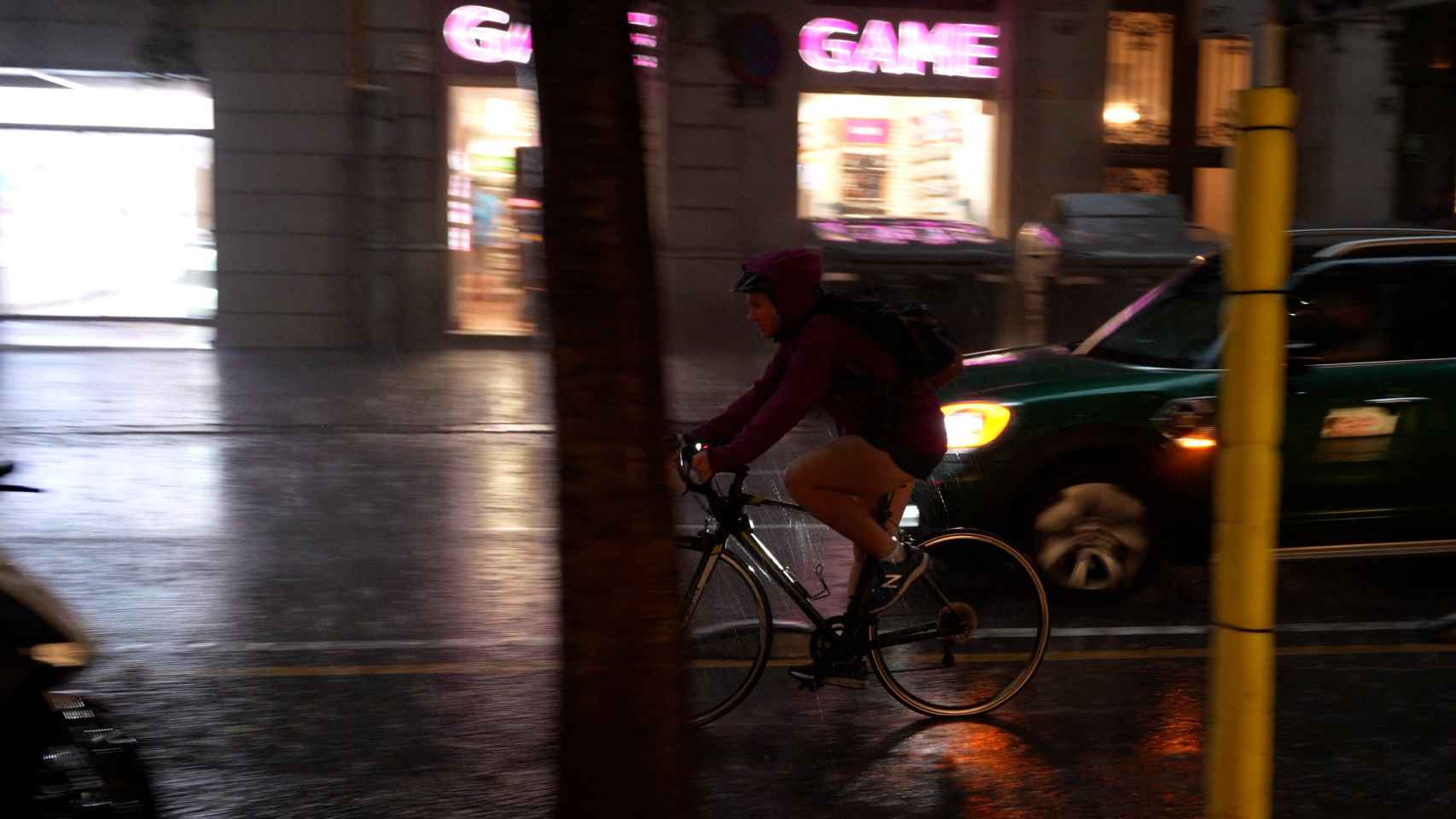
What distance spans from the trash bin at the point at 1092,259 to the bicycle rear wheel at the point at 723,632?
9104mm

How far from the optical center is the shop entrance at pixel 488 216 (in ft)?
56.9

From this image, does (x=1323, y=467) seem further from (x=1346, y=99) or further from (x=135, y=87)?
(x=135, y=87)

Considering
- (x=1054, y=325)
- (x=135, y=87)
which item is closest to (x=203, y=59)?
(x=135, y=87)

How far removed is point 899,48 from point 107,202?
9.15 m

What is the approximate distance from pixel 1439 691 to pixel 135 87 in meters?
15.3

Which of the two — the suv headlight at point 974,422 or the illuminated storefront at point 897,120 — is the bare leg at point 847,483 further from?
the illuminated storefront at point 897,120

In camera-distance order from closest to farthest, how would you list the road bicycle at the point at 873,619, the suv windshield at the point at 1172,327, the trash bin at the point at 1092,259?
1. the road bicycle at the point at 873,619
2. the suv windshield at the point at 1172,327
3. the trash bin at the point at 1092,259

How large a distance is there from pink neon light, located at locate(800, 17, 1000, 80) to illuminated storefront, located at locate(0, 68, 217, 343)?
679 centimetres

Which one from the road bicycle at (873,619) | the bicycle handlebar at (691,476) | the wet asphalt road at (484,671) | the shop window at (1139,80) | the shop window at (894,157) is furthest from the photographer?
the shop window at (1139,80)

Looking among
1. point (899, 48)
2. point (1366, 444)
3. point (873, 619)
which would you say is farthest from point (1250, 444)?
point (899, 48)

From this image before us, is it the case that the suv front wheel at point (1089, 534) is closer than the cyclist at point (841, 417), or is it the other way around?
the cyclist at point (841, 417)

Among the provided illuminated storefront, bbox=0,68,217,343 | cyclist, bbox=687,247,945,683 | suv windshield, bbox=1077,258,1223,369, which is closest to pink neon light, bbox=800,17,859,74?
illuminated storefront, bbox=0,68,217,343

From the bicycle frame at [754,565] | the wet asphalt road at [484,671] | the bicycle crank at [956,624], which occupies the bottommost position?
the wet asphalt road at [484,671]

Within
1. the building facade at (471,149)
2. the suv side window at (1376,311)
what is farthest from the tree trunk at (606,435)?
the building facade at (471,149)
